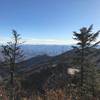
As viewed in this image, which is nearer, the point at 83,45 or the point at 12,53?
the point at 83,45

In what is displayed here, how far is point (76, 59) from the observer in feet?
110

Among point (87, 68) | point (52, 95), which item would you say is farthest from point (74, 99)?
point (87, 68)

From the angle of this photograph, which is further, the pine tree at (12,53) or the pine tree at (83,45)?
the pine tree at (12,53)

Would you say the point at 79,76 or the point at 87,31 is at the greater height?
the point at 87,31

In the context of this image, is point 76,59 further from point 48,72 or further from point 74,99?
point 48,72

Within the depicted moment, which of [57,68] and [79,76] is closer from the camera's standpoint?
[79,76]

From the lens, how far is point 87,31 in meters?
34.0

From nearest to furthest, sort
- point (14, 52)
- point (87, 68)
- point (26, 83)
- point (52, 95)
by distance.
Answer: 1. point (52, 95)
2. point (87, 68)
3. point (14, 52)
4. point (26, 83)

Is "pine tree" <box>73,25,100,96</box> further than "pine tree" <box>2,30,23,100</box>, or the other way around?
"pine tree" <box>2,30,23,100</box>

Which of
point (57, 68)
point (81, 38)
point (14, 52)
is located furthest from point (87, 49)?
point (57, 68)

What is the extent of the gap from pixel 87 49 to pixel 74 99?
29273 mm

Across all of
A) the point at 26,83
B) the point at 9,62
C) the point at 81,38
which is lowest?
the point at 26,83

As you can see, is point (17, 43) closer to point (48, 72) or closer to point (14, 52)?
point (14, 52)

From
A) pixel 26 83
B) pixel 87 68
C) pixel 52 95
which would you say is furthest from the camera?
pixel 26 83
